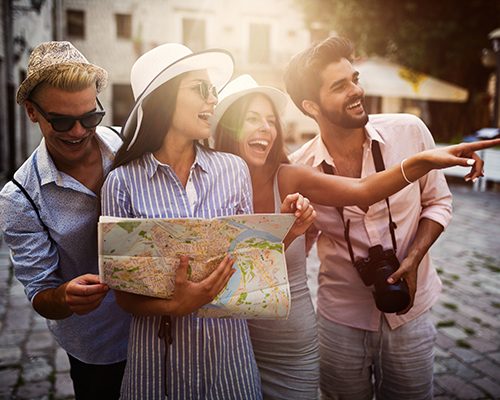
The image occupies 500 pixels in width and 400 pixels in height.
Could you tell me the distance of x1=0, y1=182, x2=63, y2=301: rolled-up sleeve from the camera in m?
1.96

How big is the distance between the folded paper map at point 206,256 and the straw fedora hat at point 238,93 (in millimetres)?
1023

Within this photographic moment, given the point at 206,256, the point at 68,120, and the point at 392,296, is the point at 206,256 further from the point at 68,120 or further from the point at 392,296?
the point at 392,296

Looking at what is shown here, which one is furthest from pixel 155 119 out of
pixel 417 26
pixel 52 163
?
pixel 417 26

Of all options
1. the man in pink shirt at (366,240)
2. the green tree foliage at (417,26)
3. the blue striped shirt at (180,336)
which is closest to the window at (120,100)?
the green tree foliage at (417,26)

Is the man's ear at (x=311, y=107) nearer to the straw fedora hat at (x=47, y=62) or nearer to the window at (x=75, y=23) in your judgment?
the straw fedora hat at (x=47, y=62)

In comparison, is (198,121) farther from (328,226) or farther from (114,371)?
(114,371)

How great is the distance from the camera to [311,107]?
2752 mm

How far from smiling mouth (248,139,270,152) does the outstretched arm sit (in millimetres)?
168

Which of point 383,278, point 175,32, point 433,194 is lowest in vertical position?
point 383,278

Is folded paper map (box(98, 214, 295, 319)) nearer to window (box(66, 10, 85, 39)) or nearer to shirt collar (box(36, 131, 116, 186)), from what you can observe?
shirt collar (box(36, 131, 116, 186))

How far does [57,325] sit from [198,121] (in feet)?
4.16

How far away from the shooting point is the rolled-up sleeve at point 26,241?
1.96m

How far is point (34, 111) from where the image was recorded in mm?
2055

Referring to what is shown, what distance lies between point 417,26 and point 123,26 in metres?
17.0
